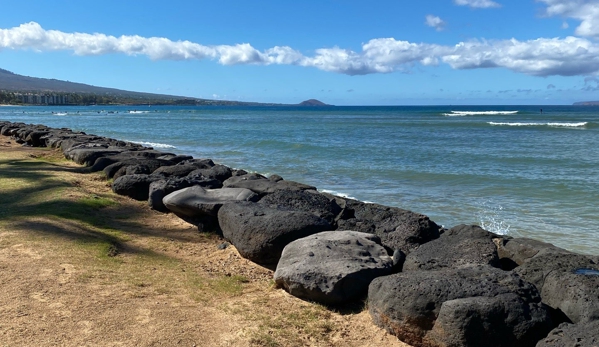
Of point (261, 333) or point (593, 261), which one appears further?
point (593, 261)

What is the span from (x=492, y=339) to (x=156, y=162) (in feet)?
34.7

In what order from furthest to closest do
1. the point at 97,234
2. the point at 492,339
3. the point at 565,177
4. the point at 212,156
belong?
1. the point at 212,156
2. the point at 565,177
3. the point at 97,234
4. the point at 492,339

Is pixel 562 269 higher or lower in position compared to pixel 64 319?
higher

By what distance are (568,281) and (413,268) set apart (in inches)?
59.8

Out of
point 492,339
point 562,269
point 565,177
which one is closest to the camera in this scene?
point 492,339

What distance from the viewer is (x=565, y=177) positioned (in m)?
16.1

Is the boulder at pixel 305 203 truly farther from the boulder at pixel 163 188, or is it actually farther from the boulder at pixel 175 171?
the boulder at pixel 175 171

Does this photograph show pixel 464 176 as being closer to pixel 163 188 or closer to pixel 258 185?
pixel 258 185

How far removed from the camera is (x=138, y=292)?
5715 millimetres

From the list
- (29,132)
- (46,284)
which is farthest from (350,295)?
(29,132)

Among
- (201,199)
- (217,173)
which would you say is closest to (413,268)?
(201,199)

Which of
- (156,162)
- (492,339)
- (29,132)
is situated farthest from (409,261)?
(29,132)

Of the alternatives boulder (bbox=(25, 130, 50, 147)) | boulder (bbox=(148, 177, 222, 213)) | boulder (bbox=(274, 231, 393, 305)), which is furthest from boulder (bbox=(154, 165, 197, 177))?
boulder (bbox=(25, 130, 50, 147))

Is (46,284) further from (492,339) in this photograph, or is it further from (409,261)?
(492,339)
